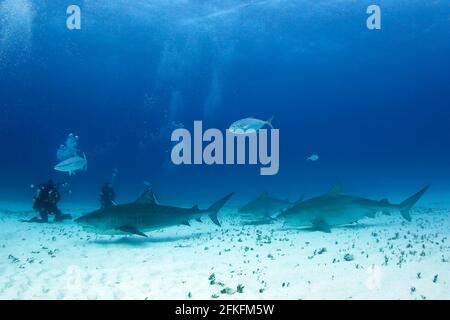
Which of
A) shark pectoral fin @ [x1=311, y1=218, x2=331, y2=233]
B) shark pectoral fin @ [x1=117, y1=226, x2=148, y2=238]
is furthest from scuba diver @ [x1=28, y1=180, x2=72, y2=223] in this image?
shark pectoral fin @ [x1=311, y1=218, x2=331, y2=233]

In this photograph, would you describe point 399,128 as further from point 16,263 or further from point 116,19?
point 16,263

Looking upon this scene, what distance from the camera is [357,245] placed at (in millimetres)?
11172

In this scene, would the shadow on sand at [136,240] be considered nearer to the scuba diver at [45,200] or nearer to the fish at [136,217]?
the fish at [136,217]

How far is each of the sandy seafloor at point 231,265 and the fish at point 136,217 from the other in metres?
0.61

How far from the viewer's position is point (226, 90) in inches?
5128

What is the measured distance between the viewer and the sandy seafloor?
6.88 m

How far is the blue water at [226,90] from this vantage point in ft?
165

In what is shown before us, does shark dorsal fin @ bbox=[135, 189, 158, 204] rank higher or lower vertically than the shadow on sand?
higher

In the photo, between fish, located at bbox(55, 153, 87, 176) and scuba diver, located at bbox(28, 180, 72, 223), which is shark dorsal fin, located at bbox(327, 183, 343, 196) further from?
scuba diver, located at bbox(28, 180, 72, 223)

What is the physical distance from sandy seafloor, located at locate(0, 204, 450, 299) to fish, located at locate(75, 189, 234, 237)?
2.01 feet

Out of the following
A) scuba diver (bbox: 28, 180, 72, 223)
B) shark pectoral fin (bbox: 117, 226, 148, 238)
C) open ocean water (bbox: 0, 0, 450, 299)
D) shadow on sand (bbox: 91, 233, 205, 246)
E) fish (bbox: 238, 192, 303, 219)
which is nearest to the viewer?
open ocean water (bbox: 0, 0, 450, 299)

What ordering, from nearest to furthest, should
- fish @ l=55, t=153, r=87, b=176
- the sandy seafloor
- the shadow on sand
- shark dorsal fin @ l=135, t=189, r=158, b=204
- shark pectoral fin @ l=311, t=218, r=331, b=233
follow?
the sandy seafloor, the shadow on sand, shark dorsal fin @ l=135, t=189, r=158, b=204, shark pectoral fin @ l=311, t=218, r=331, b=233, fish @ l=55, t=153, r=87, b=176

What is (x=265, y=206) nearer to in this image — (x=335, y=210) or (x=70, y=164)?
(x=335, y=210)
